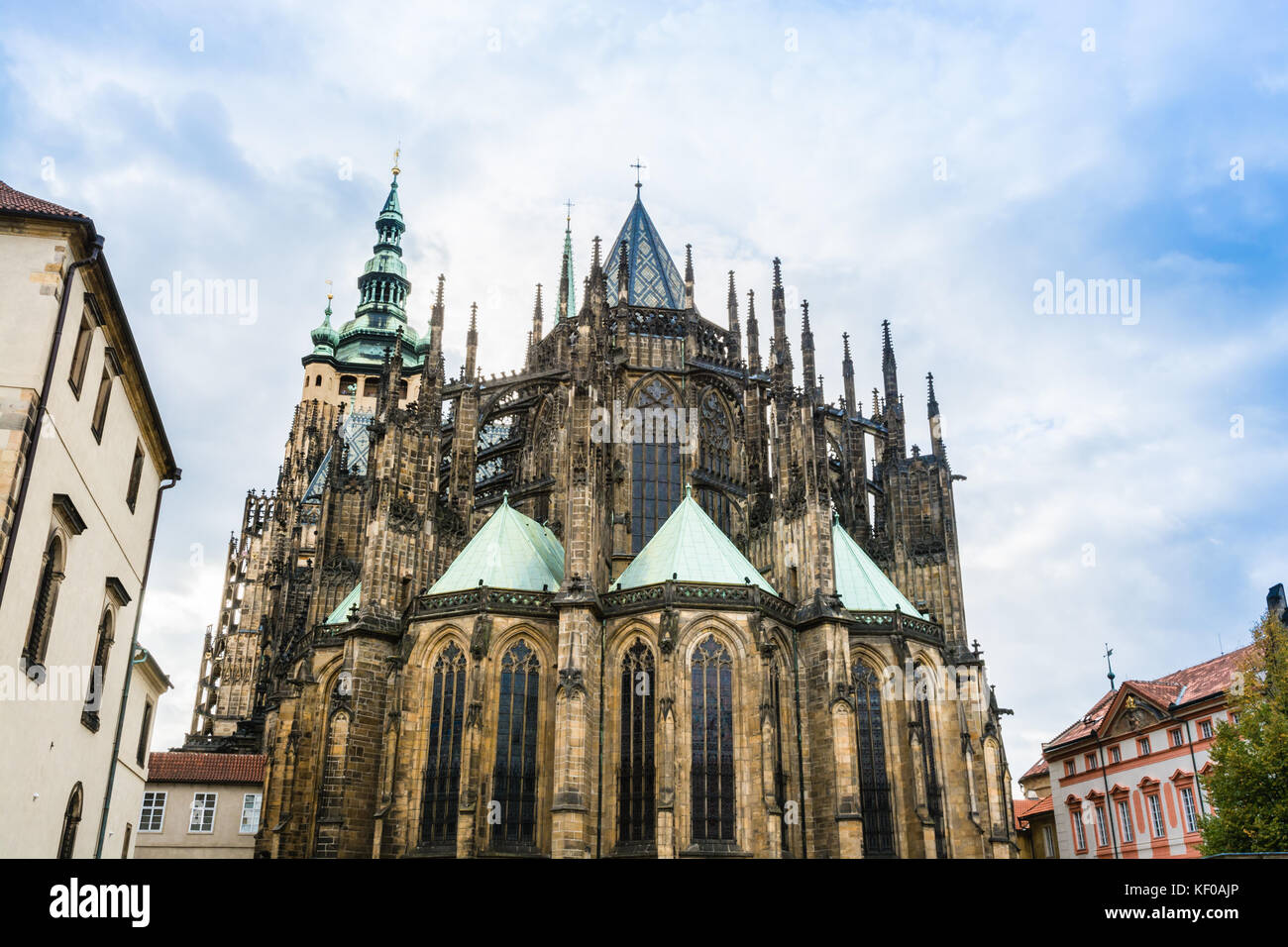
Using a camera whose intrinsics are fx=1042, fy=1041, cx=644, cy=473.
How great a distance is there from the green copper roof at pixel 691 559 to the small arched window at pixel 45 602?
1793 cm

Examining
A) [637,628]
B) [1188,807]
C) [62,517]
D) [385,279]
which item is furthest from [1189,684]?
[385,279]

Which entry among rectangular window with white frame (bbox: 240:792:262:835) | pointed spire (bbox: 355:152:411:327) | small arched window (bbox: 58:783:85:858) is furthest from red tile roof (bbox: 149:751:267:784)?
pointed spire (bbox: 355:152:411:327)

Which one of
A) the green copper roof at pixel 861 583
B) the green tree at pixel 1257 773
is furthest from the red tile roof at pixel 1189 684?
the green copper roof at pixel 861 583

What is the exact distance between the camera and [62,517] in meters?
17.7

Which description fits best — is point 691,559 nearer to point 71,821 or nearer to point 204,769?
point 71,821

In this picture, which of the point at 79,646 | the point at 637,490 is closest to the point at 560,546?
the point at 637,490

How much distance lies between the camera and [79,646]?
1942 centimetres

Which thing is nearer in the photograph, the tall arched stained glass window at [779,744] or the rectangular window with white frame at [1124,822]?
the tall arched stained glass window at [779,744]

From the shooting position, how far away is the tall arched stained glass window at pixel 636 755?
97.6 feet

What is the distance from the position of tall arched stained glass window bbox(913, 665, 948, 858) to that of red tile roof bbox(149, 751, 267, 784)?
24.2m

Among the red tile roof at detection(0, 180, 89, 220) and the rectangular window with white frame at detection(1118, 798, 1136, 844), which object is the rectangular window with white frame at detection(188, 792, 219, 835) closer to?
the red tile roof at detection(0, 180, 89, 220)

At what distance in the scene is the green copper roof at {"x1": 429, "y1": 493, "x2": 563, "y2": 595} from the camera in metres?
33.0

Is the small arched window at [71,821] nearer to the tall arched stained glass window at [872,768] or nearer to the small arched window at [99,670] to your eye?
the small arched window at [99,670]
